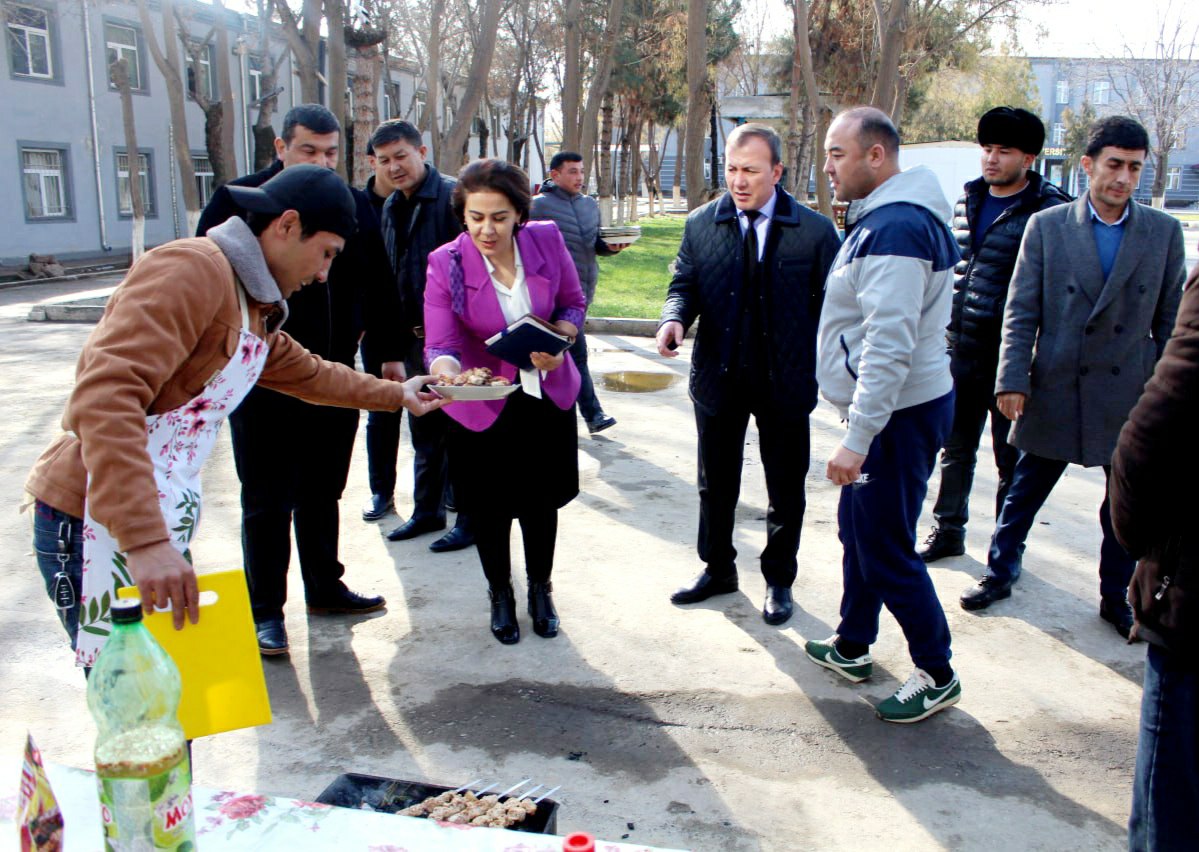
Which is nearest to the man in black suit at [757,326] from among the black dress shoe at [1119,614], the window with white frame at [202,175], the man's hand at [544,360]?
the man's hand at [544,360]

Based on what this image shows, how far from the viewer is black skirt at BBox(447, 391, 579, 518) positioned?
397cm

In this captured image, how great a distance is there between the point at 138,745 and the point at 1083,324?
12.4ft

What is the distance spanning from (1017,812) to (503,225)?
8.34 ft

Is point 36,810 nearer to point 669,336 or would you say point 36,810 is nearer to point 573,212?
point 669,336

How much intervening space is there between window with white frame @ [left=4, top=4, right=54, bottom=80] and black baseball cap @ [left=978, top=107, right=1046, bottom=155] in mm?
23116

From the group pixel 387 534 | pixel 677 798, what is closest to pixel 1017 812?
pixel 677 798

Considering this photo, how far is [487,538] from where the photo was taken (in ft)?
13.5

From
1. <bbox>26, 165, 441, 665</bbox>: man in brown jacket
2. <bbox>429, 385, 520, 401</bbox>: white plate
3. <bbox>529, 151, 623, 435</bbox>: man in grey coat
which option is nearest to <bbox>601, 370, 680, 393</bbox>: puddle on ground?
<bbox>529, 151, 623, 435</bbox>: man in grey coat

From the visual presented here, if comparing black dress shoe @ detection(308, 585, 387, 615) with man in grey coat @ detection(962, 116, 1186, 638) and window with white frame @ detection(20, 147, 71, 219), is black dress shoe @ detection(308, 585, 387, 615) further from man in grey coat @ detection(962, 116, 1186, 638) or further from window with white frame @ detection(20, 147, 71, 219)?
window with white frame @ detection(20, 147, 71, 219)

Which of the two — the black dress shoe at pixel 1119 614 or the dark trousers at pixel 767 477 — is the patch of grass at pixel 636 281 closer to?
the dark trousers at pixel 767 477

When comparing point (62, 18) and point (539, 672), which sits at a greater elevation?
point (62, 18)

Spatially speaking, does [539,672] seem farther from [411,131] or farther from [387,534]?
[411,131]

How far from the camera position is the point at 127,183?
26016 mm

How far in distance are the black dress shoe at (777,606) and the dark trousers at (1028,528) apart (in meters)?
0.92
